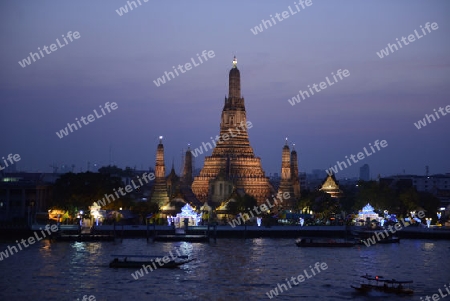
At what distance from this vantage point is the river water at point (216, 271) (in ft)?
157

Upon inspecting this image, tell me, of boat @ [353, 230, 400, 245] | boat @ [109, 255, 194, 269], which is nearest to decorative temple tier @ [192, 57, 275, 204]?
boat @ [353, 230, 400, 245]

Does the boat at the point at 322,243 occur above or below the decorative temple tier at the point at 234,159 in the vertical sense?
below

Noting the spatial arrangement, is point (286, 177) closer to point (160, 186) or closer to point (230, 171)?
point (230, 171)

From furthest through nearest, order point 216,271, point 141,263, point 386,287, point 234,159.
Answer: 1. point 234,159
2. point 141,263
3. point 216,271
4. point 386,287

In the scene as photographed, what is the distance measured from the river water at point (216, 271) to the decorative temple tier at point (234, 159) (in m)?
28.7

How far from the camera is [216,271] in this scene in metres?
57.4

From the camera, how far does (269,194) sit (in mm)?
109812

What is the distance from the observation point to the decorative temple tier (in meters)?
107

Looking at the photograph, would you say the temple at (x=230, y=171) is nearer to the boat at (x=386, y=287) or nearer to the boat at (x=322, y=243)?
the boat at (x=322, y=243)

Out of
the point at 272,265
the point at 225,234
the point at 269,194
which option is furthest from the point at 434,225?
the point at 272,265

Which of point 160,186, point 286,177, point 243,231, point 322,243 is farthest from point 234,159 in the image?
point 322,243

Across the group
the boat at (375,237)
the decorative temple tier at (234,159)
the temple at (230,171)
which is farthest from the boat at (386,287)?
the decorative temple tier at (234,159)

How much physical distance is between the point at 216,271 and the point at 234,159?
170 feet

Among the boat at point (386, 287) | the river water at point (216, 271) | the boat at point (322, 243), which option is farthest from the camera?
the boat at point (322, 243)
